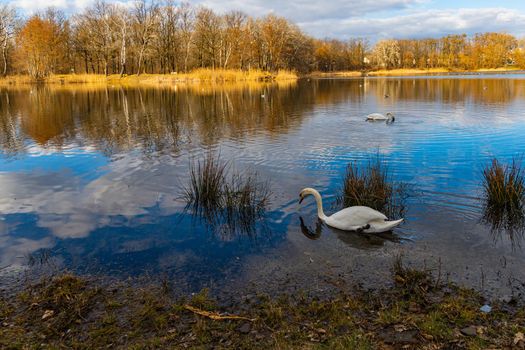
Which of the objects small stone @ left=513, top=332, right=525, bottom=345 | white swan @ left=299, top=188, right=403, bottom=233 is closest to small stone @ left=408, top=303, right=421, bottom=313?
small stone @ left=513, top=332, right=525, bottom=345

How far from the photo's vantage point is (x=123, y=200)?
10906 mm

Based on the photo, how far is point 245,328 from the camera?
204 inches

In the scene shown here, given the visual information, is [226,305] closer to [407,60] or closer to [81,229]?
[81,229]

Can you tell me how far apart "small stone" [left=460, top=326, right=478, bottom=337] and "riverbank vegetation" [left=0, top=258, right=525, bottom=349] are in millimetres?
11

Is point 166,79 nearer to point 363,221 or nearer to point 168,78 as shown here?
point 168,78

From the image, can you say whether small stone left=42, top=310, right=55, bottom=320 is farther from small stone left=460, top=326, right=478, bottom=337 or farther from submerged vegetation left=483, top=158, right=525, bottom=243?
submerged vegetation left=483, top=158, right=525, bottom=243

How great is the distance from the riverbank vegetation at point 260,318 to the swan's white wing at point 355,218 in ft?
6.04

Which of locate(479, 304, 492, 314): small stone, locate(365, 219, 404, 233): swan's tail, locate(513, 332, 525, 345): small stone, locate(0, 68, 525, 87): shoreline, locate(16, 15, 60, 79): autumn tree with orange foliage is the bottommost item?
locate(479, 304, 492, 314): small stone

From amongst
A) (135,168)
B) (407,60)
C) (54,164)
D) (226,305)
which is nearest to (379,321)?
(226,305)

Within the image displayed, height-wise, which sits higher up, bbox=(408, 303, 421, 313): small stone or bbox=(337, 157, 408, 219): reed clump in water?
bbox=(337, 157, 408, 219): reed clump in water

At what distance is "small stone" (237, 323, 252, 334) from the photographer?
514 centimetres

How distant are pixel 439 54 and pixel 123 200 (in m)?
157

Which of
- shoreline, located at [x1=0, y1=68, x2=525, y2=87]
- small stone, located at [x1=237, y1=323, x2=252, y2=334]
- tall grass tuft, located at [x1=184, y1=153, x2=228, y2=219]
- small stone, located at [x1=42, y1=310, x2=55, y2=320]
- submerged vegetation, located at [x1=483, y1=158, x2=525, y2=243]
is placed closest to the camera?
small stone, located at [x1=237, y1=323, x2=252, y2=334]

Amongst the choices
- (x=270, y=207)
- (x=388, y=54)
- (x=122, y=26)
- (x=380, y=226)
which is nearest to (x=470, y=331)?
(x=380, y=226)
